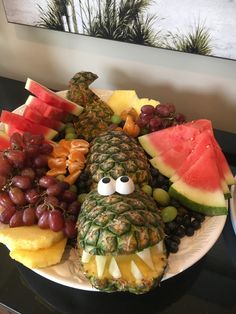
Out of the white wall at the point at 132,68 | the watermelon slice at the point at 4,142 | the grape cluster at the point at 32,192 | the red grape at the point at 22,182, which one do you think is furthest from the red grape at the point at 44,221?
the white wall at the point at 132,68

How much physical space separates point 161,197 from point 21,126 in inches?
18.2

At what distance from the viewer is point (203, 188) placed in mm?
842

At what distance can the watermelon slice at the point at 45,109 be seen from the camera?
1.06 metres

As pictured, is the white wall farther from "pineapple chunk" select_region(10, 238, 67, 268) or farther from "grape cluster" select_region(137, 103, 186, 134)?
"pineapple chunk" select_region(10, 238, 67, 268)

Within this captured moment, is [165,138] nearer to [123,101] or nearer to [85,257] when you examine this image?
[123,101]

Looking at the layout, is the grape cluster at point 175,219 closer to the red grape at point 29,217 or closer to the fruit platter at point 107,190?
the fruit platter at point 107,190

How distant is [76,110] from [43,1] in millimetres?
386

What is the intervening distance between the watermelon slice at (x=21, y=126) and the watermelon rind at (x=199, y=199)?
1.35 feet

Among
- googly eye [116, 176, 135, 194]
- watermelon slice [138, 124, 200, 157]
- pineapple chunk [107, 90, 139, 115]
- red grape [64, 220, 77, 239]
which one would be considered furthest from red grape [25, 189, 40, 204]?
pineapple chunk [107, 90, 139, 115]

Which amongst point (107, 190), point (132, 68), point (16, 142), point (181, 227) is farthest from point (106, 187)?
point (132, 68)

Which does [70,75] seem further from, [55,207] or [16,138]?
[55,207]

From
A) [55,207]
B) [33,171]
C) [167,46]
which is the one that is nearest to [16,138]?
[33,171]

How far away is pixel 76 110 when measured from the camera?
3.61 feet

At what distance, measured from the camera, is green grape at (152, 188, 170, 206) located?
0.84 m
